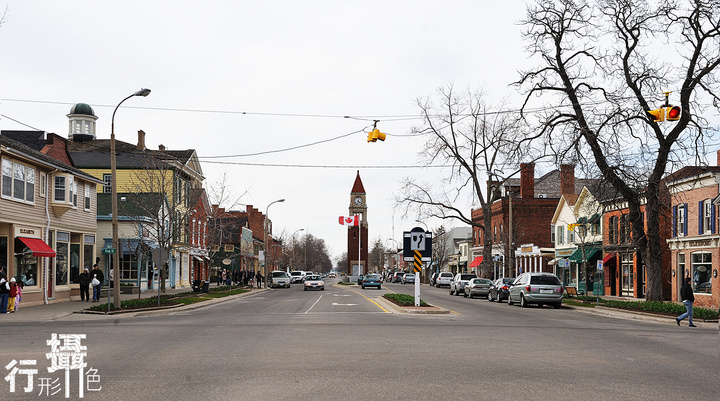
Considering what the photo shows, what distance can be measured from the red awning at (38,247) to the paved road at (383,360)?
31.7ft

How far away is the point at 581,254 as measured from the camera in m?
50.5

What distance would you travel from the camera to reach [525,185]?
69.0m

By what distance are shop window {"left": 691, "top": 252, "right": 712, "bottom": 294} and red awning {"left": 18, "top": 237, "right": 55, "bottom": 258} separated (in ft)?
102

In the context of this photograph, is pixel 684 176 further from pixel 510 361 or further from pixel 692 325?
pixel 510 361

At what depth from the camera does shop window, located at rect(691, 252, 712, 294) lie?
34.9 meters

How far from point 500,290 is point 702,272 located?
10.2 metres

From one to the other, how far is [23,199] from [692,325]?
86.6ft

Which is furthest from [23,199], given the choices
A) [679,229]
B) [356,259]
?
[356,259]

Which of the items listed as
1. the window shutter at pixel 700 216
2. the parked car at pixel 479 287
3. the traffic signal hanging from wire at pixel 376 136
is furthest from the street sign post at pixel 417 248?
the parked car at pixel 479 287

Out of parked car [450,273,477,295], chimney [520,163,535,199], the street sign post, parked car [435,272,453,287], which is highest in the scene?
chimney [520,163,535,199]

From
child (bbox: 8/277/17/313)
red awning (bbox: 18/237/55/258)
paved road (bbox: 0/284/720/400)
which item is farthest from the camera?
red awning (bbox: 18/237/55/258)

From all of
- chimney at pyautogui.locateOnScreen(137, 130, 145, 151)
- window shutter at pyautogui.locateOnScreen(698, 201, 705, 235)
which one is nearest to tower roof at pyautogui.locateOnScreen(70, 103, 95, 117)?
chimney at pyautogui.locateOnScreen(137, 130, 145, 151)

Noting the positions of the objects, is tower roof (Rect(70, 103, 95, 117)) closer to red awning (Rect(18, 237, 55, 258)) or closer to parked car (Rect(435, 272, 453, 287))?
red awning (Rect(18, 237, 55, 258))

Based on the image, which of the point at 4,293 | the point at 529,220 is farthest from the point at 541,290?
the point at 529,220
